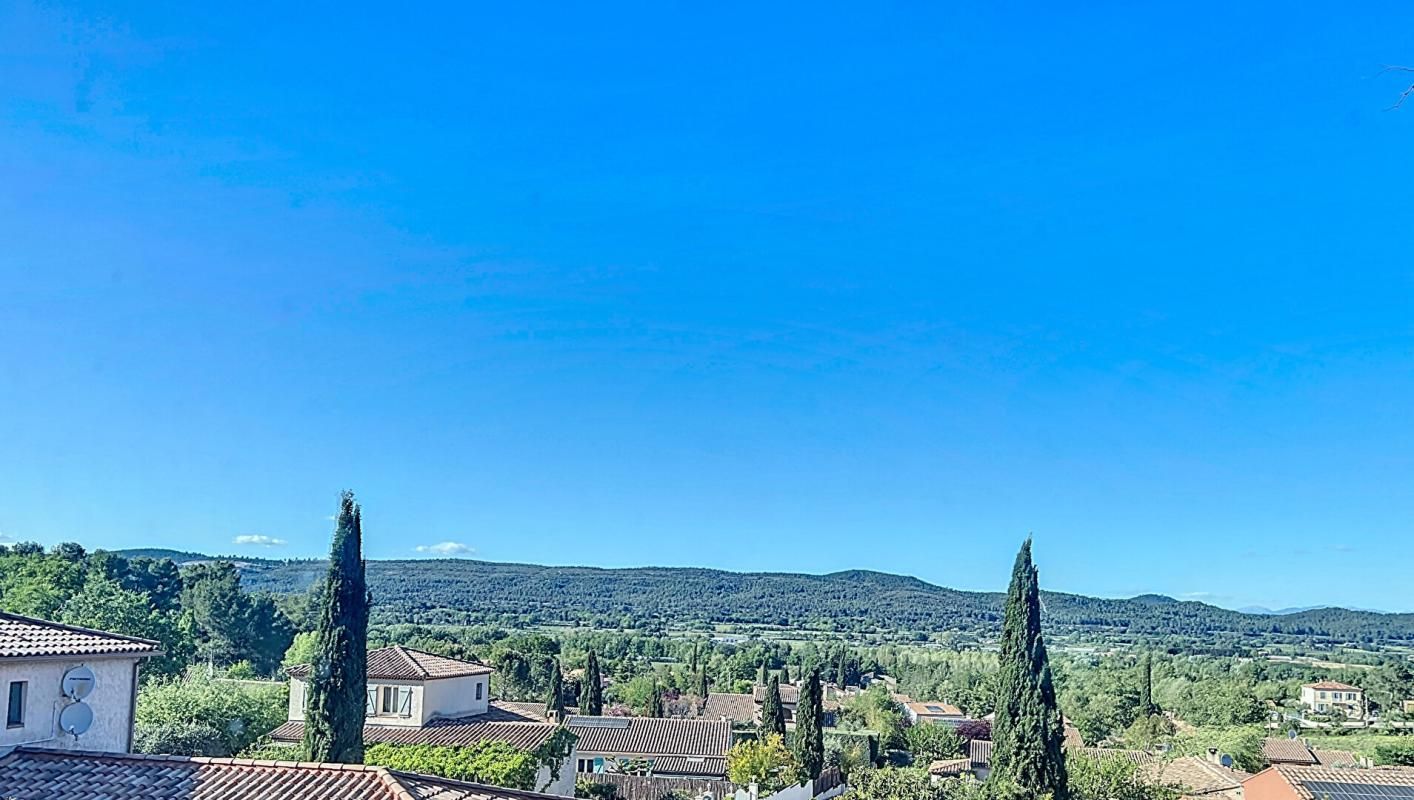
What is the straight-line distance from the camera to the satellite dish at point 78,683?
13234 mm

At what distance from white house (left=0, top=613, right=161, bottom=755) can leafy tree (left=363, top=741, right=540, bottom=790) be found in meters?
8.61

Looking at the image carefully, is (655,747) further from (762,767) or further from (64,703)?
(64,703)

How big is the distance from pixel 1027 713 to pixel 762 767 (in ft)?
35.1

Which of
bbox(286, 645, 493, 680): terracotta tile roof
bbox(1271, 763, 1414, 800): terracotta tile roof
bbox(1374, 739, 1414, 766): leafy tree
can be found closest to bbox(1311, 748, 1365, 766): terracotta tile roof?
bbox(1374, 739, 1414, 766): leafy tree

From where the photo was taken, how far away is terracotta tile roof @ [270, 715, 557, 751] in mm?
27141

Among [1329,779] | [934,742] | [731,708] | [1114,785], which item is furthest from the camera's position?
[731,708]

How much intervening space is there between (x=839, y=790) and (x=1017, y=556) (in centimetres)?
1546

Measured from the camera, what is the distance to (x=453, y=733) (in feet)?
95.8

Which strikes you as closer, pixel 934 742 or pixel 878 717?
pixel 934 742

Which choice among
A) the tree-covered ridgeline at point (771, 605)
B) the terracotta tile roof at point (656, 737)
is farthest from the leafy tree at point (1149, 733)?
the tree-covered ridgeline at point (771, 605)

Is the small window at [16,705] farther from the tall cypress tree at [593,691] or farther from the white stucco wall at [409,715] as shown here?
the tall cypress tree at [593,691]

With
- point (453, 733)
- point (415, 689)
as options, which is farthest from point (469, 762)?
point (415, 689)

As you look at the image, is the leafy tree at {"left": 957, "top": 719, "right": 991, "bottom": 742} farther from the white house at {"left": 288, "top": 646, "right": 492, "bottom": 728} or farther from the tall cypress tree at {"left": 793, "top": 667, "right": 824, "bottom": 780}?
the white house at {"left": 288, "top": 646, "right": 492, "bottom": 728}

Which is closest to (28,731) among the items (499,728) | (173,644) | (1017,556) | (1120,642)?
(499,728)
